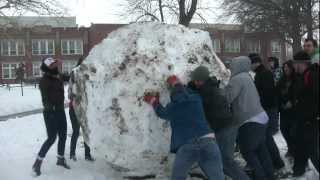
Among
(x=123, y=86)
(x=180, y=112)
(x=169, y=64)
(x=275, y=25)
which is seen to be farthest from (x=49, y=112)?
(x=275, y=25)

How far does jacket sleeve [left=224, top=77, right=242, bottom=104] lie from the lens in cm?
707

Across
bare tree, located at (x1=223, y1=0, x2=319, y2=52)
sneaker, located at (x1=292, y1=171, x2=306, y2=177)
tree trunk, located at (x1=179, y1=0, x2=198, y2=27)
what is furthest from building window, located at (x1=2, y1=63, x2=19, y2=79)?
sneaker, located at (x1=292, y1=171, x2=306, y2=177)

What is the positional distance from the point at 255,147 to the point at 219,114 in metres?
0.77

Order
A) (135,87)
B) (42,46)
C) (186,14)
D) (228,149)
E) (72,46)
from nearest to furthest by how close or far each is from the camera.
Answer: (228,149) → (135,87) → (186,14) → (42,46) → (72,46)

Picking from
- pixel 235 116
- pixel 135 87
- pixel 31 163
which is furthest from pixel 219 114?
pixel 31 163

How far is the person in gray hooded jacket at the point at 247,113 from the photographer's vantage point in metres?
7.09

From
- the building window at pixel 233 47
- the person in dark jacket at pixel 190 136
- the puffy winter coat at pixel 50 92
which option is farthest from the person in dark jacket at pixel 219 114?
the building window at pixel 233 47

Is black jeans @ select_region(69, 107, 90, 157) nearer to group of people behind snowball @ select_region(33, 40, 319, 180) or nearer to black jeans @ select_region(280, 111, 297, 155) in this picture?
group of people behind snowball @ select_region(33, 40, 319, 180)

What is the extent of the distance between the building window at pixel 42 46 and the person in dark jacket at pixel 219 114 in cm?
6181

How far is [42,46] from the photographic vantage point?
221ft

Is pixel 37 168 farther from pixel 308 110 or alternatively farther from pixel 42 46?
pixel 42 46

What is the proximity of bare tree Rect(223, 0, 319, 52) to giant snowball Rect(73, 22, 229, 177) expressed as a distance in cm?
2283

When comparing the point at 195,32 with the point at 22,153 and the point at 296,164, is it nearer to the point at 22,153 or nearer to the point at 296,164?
the point at 296,164

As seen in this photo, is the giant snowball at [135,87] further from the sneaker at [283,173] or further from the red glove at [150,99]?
the sneaker at [283,173]
